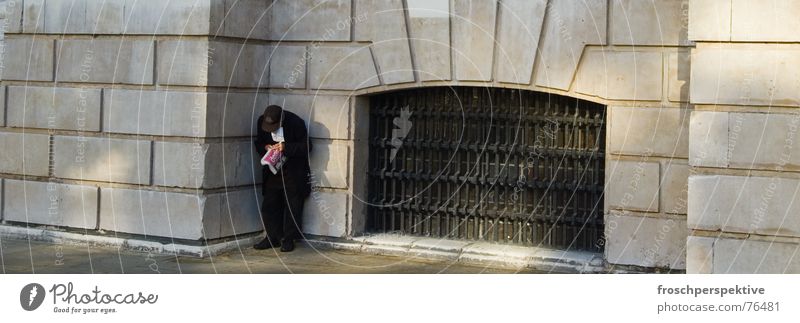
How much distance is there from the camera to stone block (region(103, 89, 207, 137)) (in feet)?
45.7

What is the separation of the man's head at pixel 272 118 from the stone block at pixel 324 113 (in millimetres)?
606

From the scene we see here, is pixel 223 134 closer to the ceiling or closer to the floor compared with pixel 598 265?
closer to the ceiling

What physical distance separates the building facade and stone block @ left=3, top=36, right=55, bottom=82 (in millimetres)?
21

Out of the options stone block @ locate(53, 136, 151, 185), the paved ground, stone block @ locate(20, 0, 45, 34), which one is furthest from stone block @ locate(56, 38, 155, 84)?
the paved ground

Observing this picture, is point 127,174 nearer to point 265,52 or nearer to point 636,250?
point 265,52

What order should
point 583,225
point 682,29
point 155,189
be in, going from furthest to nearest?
point 155,189
point 583,225
point 682,29

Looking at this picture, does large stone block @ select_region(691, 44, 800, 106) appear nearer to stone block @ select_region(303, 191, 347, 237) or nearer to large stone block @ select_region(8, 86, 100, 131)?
stone block @ select_region(303, 191, 347, 237)

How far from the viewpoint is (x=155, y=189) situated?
14.3 metres

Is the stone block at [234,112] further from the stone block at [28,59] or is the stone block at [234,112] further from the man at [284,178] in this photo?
the stone block at [28,59]

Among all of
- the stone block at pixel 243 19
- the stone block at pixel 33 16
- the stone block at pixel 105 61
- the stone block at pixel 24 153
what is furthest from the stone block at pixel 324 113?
the stone block at pixel 33 16

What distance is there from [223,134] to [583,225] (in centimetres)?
431

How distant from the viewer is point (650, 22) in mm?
12500

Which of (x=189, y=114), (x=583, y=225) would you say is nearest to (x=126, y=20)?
(x=189, y=114)

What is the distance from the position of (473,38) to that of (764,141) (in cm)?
372
